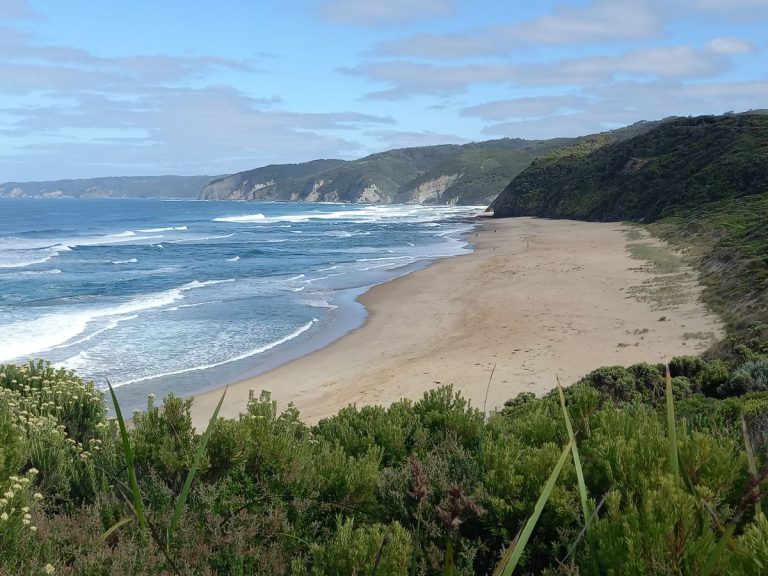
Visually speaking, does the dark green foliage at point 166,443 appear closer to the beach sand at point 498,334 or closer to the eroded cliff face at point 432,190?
the beach sand at point 498,334

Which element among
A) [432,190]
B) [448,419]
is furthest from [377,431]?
[432,190]

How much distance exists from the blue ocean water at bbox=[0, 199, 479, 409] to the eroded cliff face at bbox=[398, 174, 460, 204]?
104 m

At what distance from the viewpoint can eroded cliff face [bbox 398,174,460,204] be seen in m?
161

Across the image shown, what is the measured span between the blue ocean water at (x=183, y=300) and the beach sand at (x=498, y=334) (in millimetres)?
1648

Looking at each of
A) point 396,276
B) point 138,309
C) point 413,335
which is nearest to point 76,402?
point 413,335

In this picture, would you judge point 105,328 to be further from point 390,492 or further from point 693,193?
point 693,193

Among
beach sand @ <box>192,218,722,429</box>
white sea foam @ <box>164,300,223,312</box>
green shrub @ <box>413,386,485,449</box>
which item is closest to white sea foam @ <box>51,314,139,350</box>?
white sea foam @ <box>164,300,223,312</box>

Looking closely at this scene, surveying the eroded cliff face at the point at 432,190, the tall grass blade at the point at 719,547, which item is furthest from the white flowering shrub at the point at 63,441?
the eroded cliff face at the point at 432,190

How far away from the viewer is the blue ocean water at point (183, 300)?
1802cm

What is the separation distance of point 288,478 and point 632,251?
1359 inches

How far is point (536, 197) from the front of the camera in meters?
79.7

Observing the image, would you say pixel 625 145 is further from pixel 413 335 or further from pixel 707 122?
pixel 413 335

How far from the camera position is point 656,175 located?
5975cm

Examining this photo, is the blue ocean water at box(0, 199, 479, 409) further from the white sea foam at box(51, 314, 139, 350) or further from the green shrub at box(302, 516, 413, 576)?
the green shrub at box(302, 516, 413, 576)
